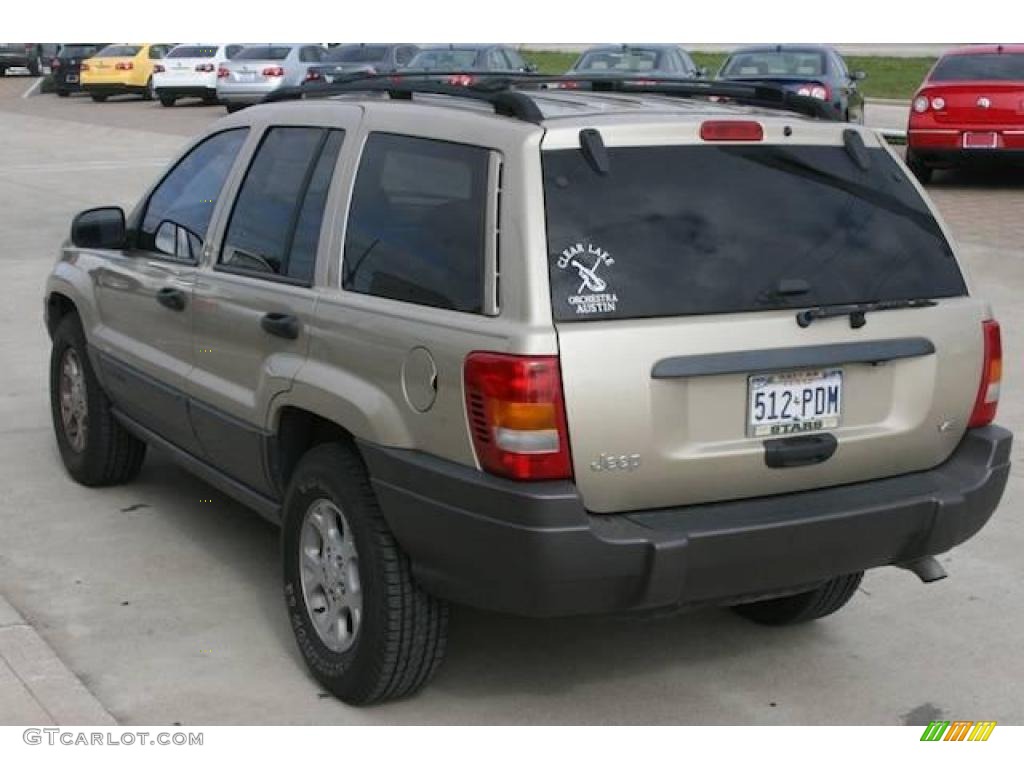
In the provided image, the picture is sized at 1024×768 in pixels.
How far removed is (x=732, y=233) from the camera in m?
4.28

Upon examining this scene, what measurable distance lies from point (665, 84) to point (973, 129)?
1234 cm

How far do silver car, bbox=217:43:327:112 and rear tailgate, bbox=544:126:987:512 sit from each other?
86.9ft

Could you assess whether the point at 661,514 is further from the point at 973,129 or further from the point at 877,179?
the point at 973,129

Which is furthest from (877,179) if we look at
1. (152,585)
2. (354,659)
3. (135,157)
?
(135,157)

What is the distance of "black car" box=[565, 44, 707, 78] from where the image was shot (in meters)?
23.0

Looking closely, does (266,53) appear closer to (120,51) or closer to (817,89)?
(120,51)

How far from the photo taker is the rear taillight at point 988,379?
15.3 feet

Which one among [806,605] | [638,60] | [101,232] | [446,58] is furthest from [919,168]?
[806,605]

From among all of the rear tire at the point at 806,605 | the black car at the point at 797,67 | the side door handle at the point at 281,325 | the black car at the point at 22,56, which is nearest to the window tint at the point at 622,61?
the black car at the point at 797,67

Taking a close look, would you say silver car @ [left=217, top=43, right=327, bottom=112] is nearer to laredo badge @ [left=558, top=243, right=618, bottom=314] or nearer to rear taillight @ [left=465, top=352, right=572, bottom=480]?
laredo badge @ [left=558, top=243, right=618, bottom=314]

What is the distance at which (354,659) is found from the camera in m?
4.53

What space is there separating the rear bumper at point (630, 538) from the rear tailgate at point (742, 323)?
0.24 feet

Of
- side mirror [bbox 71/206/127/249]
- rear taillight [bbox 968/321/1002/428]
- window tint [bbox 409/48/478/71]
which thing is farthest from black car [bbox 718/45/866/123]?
rear taillight [bbox 968/321/1002/428]

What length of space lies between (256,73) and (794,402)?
27.4m
